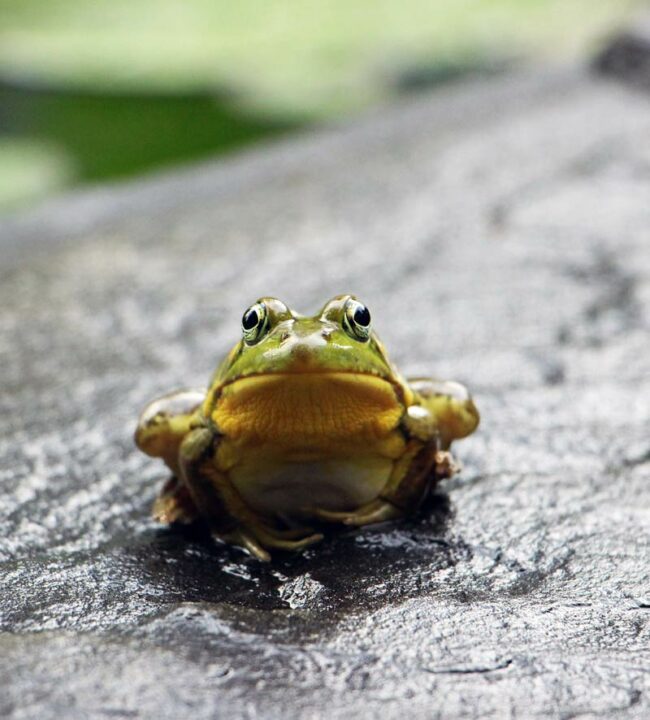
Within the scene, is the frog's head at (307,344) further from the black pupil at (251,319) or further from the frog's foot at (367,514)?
the frog's foot at (367,514)

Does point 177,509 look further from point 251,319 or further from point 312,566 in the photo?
point 251,319

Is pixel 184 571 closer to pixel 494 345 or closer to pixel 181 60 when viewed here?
pixel 494 345

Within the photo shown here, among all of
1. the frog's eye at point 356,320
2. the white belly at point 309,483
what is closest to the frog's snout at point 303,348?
the frog's eye at point 356,320

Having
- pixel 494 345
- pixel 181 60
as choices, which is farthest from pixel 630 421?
pixel 181 60

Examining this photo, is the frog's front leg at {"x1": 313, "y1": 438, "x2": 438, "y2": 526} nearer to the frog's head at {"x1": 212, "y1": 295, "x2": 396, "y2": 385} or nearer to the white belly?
the white belly

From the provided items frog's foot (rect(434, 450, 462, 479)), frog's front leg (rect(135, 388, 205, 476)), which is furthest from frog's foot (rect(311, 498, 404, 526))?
frog's front leg (rect(135, 388, 205, 476))
